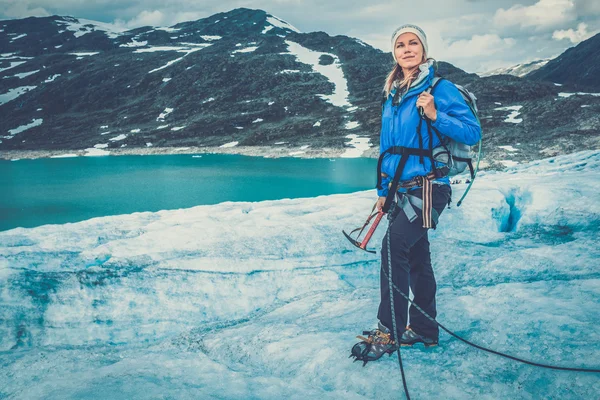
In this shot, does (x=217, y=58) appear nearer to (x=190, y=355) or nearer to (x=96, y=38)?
(x=96, y=38)

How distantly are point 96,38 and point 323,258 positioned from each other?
706 ft

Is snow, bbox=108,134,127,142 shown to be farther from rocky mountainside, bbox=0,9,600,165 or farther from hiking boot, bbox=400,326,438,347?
hiking boot, bbox=400,326,438,347

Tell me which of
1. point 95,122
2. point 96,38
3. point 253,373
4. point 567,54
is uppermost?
point 96,38

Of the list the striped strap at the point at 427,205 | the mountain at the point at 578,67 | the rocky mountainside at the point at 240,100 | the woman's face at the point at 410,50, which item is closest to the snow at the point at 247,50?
the rocky mountainside at the point at 240,100

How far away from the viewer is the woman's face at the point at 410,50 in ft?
12.0

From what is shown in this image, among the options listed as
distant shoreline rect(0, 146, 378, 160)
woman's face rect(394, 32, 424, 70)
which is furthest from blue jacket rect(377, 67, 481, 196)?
distant shoreline rect(0, 146, 378, 160)

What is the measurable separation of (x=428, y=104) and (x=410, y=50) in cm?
74

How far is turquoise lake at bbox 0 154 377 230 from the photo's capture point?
33062mm

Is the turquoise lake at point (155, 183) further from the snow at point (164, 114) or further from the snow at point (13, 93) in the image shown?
the snow at point (13, 93)

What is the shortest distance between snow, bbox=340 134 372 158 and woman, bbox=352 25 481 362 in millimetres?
53670

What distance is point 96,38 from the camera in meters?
178

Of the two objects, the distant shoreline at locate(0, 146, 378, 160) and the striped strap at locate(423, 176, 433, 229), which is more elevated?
the distant shoreline at locate(0, 146, 378, 160)

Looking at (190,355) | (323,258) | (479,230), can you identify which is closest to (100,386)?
(190,355)

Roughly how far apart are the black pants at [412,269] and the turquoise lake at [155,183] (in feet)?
102
